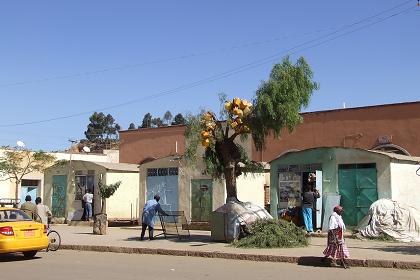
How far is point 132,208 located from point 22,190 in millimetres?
15383

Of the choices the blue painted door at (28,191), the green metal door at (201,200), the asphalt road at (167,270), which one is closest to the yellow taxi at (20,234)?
the asphalt road at (167,270)

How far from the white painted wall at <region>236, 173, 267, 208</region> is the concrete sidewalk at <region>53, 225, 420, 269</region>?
16.4 feet

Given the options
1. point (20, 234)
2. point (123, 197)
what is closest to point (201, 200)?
point (123, 197)

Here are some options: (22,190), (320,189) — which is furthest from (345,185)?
(22,190)

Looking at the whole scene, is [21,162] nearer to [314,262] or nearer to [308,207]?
[308,207]

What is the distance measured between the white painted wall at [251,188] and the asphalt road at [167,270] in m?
9.95

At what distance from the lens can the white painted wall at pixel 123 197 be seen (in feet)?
95.0

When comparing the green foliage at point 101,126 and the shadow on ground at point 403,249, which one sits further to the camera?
the green foliage at point 101,126

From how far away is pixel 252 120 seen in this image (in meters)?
18.0

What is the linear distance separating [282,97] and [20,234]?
332 inches

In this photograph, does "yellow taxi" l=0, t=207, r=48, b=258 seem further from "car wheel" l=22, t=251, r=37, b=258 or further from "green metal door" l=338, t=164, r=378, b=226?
"green metal door" l=338, t=164, r=378, b=226

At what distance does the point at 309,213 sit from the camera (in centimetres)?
2036

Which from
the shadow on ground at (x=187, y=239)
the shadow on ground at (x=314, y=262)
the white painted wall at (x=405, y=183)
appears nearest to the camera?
the shadow on ground at (x=314, y=262)

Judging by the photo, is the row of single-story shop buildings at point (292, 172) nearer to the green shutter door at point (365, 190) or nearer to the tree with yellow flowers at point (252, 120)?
the green shutter door at point (365, 190)
